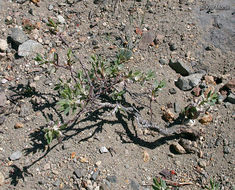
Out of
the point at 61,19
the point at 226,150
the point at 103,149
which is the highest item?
the point at 61,19

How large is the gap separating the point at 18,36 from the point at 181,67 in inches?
83.8

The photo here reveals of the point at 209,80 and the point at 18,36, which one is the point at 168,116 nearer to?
the point at 209,80

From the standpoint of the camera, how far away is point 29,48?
370 cm

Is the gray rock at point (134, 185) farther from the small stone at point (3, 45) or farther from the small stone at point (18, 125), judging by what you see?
the small stone at point (3, 45)

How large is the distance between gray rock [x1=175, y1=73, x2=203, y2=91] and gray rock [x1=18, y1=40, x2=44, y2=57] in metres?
1.83

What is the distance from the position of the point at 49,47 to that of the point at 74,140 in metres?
1.40

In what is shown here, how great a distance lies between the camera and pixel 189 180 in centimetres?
294

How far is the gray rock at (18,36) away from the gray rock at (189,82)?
6.81 feet

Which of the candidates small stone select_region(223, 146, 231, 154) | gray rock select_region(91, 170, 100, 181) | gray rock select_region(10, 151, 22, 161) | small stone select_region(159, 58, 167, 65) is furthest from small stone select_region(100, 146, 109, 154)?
small stone select_region(159, 58, 167, 65)

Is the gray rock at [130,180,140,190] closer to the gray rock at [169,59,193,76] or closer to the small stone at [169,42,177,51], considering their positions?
the gray rock at [169,59,193,76]

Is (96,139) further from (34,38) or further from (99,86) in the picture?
(34,38)

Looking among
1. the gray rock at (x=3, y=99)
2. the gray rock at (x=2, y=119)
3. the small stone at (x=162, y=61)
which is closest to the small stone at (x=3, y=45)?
the gray rock at (x=3, y=99)

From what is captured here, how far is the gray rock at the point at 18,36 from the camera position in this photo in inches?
146

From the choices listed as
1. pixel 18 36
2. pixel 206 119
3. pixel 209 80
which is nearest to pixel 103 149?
pixel 206 119
